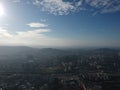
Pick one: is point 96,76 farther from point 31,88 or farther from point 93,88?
point 31,88

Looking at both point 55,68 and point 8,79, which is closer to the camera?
point 8,79

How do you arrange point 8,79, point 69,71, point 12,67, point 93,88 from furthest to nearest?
1. point 12,67
2. point 69,71
3. point 8,79
4. point 93,88

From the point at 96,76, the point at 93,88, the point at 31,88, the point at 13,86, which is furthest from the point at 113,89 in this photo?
the point at 13,86

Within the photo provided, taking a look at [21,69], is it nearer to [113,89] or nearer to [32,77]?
[32,77]

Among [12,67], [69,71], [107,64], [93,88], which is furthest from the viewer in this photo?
[107,64]

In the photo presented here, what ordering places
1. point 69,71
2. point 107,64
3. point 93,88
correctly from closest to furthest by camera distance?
point 93,88 → point 69,71 → point 107,64

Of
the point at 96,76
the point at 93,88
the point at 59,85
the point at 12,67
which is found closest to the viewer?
the point at 93,88

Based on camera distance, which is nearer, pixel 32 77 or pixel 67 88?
pixel 67 88

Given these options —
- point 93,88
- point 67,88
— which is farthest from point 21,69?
point 93,88
